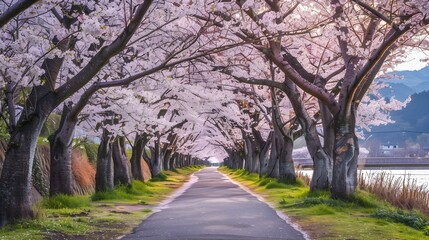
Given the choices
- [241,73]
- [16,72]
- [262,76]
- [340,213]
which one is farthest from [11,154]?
[262,76]

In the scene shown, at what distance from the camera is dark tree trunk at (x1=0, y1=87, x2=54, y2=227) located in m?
12.4

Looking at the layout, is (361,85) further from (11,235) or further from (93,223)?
(11,235)

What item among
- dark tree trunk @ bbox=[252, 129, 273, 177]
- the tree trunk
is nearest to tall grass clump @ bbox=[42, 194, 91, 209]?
dark tree trunk @ bbox=[252, 129, 273, 177]

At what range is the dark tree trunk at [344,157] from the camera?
59.5 feet

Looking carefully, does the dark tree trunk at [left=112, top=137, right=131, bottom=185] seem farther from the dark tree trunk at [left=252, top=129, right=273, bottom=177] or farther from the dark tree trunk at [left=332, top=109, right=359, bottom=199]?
the dark tree trunk at [left=252, top=129, right=273, bottom=177]

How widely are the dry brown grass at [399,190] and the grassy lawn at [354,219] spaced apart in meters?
0.71

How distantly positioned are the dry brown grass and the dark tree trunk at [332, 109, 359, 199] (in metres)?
1.74

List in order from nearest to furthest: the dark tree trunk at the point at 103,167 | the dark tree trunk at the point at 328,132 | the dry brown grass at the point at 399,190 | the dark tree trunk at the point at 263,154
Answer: the dry brown grass at the point at 399,190
the dark tree trunk at the point at 328,132
the dark tree trunk at the point at 103,167
the dark tree trunk at the point at 263,154

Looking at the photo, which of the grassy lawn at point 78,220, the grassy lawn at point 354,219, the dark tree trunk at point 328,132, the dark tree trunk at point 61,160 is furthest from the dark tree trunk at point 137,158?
the grassy lawn at point 354,219

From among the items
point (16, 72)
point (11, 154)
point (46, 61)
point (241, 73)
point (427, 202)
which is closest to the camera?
point (16, 72)

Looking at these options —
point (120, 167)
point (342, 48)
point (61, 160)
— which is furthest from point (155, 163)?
point (342, 48)

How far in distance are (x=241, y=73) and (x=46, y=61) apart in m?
9.50

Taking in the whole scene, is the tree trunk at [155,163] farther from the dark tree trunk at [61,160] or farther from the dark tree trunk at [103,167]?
the dark tree trunk at [61,160]

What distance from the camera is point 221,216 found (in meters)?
15.6
